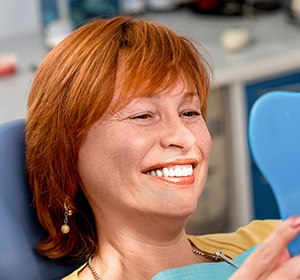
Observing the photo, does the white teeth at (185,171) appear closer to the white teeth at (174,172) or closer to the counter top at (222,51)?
the white teeth at (174,172)

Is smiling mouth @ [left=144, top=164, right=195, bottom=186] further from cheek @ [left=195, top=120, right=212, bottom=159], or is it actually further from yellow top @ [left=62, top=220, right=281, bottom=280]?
yellow top @ [left=62, top=220, right=281, bottom=280]

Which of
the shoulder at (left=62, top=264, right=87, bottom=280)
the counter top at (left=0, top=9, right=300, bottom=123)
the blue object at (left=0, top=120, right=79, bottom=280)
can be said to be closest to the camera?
the shoulder at (left=62, top=264, right=87, bottom=280)

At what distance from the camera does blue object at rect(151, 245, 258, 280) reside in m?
1.62

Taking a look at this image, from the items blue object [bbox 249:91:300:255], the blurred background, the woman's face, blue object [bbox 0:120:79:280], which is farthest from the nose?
the blurred background

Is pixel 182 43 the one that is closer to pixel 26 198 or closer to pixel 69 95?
pixel 69 95

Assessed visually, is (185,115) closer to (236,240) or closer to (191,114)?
(191,114)

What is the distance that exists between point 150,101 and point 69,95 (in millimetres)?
143

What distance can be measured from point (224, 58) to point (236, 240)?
1263 mm

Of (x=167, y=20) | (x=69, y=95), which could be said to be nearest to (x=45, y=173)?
(x=69, y=95)

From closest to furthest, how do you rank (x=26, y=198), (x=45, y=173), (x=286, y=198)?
(x=286, y=198) → (x=45, y=173) → (x=26, y=198)

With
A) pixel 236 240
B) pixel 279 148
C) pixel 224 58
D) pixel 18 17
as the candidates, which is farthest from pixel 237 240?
pixel 18 17

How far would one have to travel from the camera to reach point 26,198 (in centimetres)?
183

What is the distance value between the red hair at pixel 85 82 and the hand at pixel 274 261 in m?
0.39

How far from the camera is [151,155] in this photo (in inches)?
61.8
